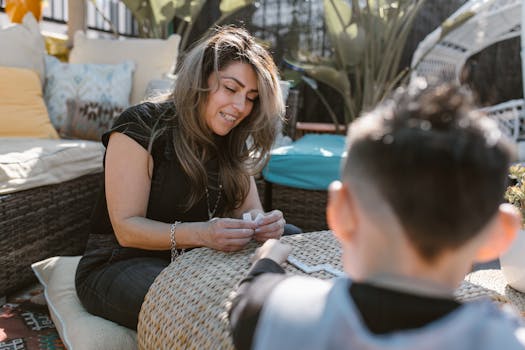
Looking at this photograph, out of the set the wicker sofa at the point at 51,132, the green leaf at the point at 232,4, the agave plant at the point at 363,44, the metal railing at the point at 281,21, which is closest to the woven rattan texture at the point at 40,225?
the wicker sofa at the point at 51,132

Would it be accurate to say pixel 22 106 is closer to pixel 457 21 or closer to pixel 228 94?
pixel 228 94

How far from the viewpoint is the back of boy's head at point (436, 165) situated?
0.59 m

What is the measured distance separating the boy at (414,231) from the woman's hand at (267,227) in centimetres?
84

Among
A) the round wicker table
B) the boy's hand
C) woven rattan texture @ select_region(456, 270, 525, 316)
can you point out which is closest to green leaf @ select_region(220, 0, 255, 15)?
woven rattan texture @ select_region(456, 270, 525, 316)

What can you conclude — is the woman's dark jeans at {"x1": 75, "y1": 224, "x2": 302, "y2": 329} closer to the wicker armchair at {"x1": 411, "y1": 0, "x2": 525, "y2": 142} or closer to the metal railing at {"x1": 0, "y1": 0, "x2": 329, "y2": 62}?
the wicker armchair at {"x1": 411, "y1": 0, "x2": 525, "y2": 142}

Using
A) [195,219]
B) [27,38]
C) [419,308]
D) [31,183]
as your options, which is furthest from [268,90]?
[27,38]

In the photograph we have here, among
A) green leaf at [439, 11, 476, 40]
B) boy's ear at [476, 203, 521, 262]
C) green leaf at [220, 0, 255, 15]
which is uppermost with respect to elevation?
green leaf at [220, 0, 255, 15]

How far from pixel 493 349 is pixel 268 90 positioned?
52.4 inches

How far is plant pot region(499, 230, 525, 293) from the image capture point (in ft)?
5.57

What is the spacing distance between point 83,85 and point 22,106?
1.17ft

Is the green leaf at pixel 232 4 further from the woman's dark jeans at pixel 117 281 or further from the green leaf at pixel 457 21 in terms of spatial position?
the woman's dark jeans at pixel 117 281

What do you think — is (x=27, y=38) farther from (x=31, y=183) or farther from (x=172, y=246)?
(x=172, y=246)

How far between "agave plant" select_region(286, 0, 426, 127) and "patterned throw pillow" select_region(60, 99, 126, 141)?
151 cm

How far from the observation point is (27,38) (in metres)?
3.24
